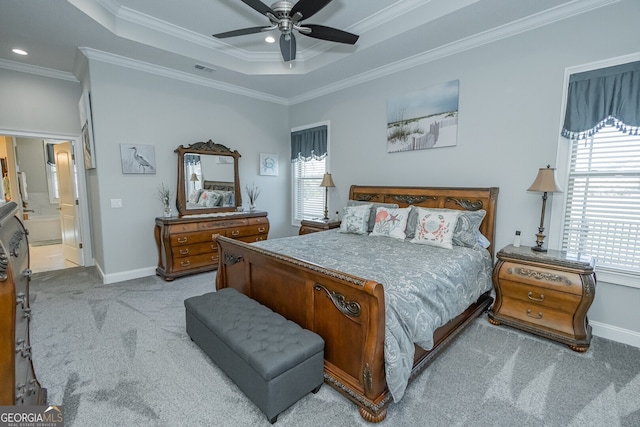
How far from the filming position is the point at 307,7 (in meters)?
2.26

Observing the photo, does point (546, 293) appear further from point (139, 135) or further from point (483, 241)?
point (139, 135)

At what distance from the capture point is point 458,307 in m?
2.32

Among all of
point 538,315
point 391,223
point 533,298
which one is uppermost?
point 391,223

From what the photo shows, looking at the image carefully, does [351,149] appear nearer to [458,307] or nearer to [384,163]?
[384,163]

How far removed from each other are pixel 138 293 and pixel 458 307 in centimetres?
A: 361

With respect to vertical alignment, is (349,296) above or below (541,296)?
above

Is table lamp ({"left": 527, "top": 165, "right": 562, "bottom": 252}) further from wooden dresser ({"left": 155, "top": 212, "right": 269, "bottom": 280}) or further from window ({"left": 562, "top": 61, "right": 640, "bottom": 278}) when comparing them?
wooden dresser ({"left": 155, "top": 212, "right": 269, "bottom": 280})

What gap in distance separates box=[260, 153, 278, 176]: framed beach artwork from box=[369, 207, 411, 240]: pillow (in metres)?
2.67

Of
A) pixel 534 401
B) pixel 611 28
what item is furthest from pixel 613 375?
pixel 611 28

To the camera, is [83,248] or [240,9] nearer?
[240,9]

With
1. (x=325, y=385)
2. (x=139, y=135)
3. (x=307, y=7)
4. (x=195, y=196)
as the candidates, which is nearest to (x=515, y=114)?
(x=307, y=7)

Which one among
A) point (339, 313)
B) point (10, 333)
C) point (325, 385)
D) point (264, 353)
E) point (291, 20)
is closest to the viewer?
point (10, 333)

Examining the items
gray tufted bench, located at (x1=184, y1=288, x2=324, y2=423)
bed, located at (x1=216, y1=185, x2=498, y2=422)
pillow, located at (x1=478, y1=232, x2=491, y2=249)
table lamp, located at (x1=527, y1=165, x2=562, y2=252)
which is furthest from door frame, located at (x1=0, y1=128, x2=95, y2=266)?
table lamp, located at (x1=527, y1=165, x2=562, y2=252)

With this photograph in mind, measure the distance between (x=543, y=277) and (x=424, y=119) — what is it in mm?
2216
